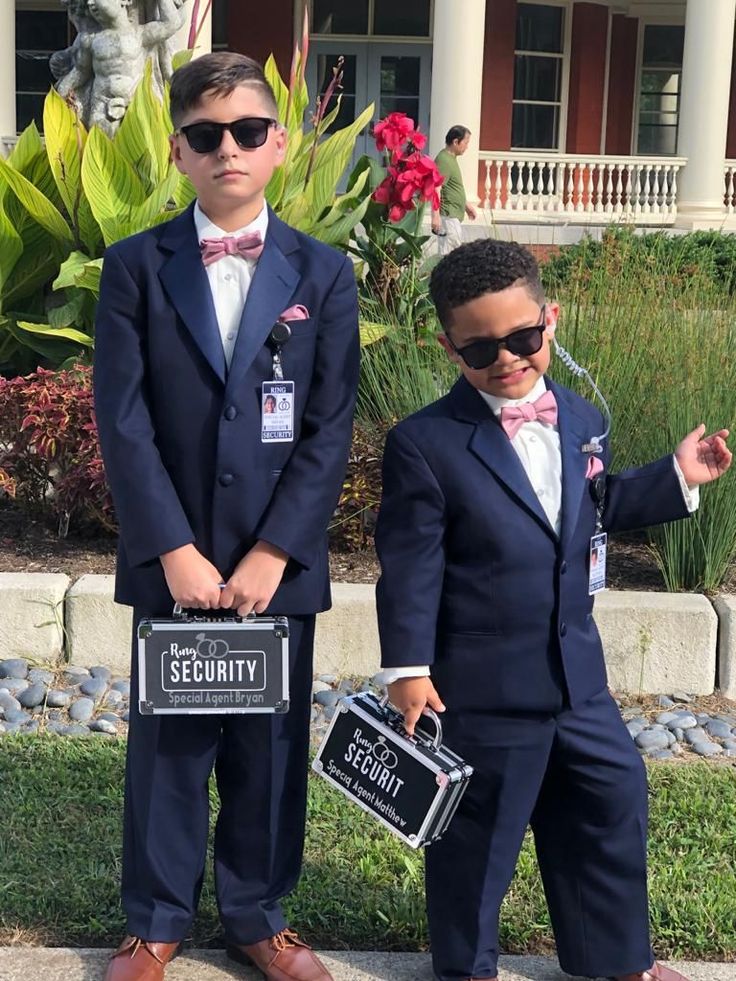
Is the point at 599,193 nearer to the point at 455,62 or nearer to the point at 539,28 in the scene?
the point at 455,62

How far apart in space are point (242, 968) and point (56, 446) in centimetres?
274

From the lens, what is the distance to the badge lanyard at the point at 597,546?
2.62 metres

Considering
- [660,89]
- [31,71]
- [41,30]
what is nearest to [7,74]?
[31,71]

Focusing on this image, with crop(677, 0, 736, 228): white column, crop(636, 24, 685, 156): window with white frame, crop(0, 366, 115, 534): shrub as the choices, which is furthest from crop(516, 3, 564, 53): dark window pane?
crop(0, 366, 115, 534): shrub

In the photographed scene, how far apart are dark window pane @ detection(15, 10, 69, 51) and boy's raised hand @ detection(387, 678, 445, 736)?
65.9 feet

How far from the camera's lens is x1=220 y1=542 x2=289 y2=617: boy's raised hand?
8.26 feet

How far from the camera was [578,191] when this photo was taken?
62.5ft

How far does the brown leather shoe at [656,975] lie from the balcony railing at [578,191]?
1592 centimetres

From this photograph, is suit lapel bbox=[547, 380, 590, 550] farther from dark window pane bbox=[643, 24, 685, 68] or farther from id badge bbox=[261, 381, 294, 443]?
dark window pane bbox=[643, 24, 685, 68]

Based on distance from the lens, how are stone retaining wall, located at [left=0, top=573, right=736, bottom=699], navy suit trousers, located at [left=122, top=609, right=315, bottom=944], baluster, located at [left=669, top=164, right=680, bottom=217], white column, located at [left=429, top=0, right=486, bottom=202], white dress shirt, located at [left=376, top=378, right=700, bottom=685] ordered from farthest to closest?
1. baluster, located at [left=669, top=164, right=680, bottom=217]
2. white column, located at [left=429, top=0, right=486, bottom=202]
3. stone retaining wall, located at [left=0, top=573, right=736, bottom=699]
4. navy suit trousers, located at [left=122, top=609, right=315, bottom=944]
5. white dress shirt, located at [left=376, top=378, right=700, bottom=685]

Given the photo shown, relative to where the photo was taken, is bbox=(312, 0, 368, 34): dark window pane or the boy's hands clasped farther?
bbox=(312, 0, 368, 34): dark window pane

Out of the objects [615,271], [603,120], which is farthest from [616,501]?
[603,120]

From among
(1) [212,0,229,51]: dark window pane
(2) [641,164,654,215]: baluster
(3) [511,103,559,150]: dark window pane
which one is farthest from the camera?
(3) [511,103,559,150]: dark window pane

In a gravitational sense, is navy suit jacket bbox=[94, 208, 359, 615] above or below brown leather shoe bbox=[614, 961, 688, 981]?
above
